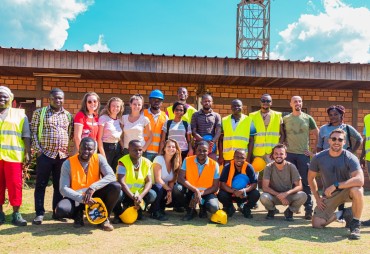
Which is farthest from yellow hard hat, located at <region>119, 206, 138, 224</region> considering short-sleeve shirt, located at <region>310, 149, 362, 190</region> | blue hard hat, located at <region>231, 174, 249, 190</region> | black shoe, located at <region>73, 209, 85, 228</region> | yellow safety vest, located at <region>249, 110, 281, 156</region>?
short-sleeve shirt, located at <region>310, 149, 362, 190</region>

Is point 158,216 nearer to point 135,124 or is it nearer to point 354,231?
point 135,124

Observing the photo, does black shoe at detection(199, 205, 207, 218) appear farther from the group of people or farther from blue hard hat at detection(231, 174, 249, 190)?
blue hard hat at detection(231, 174, 249, 190)

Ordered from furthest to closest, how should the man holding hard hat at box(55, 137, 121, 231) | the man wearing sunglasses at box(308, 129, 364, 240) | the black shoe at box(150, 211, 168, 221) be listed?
the black shoe at box(150, 211, 168, 221)
the man wearing sunglasses at box(308, 129, 364, 240)
the man holding hard hat at box(55, 137, 121, 231)

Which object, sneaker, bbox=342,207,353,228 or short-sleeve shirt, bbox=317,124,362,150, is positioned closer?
sneaker, bbox=342,207,353,228

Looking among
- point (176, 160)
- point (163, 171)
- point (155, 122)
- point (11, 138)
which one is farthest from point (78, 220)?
point (155, 122)

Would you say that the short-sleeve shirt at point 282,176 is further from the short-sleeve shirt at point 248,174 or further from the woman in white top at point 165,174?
the woman in white top at point 165,174

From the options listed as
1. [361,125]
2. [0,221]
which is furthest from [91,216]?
[361,125]

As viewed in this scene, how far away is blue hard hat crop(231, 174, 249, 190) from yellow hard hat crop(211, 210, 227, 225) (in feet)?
1.86

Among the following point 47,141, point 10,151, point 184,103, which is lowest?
point 10,151

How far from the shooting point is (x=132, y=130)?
241 inches

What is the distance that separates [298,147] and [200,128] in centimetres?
158

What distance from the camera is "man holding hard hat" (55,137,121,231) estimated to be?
500 cm

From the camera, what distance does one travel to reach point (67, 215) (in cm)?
502

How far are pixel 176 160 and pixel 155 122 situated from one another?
2.61 feet
